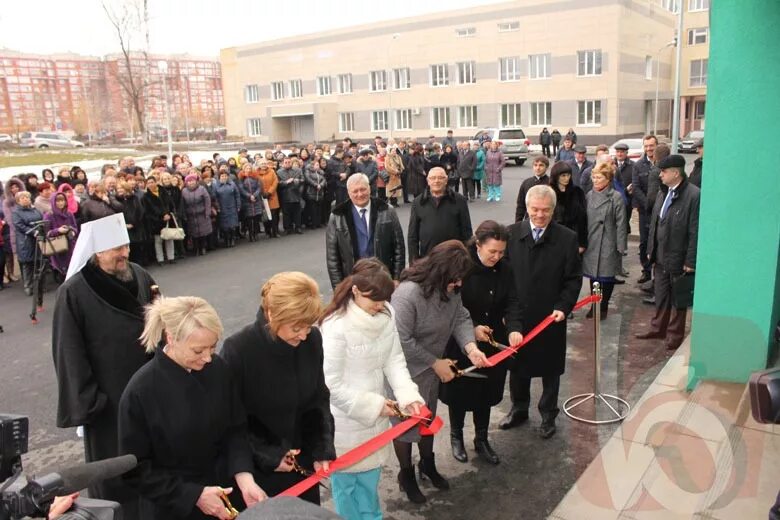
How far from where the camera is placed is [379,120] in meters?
55.6

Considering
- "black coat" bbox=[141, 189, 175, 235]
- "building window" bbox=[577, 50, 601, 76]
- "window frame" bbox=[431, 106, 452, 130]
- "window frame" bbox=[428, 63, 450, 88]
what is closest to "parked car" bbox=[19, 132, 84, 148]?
"window frame" bbox=[431, 106, 452, 130]

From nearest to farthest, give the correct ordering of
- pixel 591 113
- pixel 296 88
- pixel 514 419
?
pixel 514 419 → pixel 591 113 → pixel 296 88

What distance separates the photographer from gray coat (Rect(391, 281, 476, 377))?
13.9 ft

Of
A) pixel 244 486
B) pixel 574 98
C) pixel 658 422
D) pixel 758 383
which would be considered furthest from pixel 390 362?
pixel 574 98

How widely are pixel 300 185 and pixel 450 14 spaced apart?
39554 mm

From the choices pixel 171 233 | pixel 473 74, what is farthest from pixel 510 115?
pixel 171 233

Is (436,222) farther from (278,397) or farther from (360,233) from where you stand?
(278,397)

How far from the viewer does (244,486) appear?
9.55 feet

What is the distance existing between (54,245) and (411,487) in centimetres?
811

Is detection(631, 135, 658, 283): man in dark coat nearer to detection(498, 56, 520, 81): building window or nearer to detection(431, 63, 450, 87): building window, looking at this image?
detection(498, 56, 520, 81): building window

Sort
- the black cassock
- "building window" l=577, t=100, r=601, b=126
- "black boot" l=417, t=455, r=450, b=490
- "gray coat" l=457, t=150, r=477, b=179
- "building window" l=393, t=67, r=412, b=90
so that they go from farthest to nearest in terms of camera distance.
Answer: "building window" l=393, t=67, r=412, b=90 < "building window" l=577, t=100, r=601, b=126 < "gray coat" l=457, t=150, r=477, b=179 < "black boot" l=417, t=455, r=450, b=490 < the black cassock

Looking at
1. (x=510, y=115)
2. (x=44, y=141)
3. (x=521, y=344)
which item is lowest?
(x=521, y=344)

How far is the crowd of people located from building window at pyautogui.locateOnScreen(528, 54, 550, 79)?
4149 centimetres

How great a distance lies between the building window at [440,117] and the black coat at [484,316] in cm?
4782
